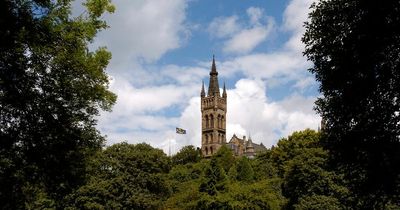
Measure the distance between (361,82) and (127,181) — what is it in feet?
123

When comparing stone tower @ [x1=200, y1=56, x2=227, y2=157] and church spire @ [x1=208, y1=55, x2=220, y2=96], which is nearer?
stone tower @ [x1=200, y1=56, x2=227, y2=157]

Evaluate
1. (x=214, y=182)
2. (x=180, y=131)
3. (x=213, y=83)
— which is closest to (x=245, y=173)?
(x=214, y=182)

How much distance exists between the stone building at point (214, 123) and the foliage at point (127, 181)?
8715 cm

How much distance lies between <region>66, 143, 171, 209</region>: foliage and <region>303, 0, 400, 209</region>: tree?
107ft

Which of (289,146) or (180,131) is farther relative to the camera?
(180,131)

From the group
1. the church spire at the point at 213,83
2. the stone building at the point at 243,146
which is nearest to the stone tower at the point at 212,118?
the church spire at the point at 213,83

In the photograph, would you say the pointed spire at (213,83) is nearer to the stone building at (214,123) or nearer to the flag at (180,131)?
the stone building at (214,123)

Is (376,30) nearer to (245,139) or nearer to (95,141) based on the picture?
(95,141)

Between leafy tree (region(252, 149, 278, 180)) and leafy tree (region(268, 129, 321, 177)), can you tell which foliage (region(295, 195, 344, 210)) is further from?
leafy tree (region(268, 129, 321, 177))

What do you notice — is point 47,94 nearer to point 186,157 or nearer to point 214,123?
point 186,157

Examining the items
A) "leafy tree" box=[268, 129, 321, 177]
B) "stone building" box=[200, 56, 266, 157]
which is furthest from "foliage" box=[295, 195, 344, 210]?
"stone building" box=[200, 56, 266, 157]

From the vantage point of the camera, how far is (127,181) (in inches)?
1964

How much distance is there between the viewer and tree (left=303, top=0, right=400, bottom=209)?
591 inches

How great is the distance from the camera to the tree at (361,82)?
15.0 meters
